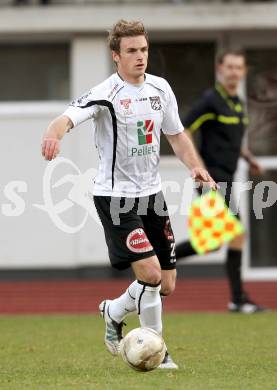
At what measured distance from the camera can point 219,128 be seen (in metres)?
12.3

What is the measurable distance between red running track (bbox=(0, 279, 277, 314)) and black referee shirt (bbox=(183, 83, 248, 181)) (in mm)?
1853

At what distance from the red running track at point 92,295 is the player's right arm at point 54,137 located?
246 inches

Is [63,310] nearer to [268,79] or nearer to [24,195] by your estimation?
[24,195]

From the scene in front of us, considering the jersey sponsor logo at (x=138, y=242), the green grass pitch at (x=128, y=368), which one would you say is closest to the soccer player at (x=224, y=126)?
the green grass pitch at (x=128, y=368)

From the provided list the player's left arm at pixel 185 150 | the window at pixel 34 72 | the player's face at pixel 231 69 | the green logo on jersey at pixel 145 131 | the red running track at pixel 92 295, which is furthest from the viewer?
the window at pixel 34 72

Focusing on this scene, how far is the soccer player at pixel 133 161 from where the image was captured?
7.79 m

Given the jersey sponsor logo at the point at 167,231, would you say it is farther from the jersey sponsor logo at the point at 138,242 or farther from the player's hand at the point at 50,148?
the player's hand at the point at 50,148

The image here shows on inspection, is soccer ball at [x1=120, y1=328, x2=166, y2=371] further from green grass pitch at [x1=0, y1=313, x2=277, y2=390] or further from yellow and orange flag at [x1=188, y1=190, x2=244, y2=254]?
yellow and orange flag at [x1=188, y1=190, x2=244, y2=254]

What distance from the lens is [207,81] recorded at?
16.0 m

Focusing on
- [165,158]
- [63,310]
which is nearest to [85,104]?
[63,310]

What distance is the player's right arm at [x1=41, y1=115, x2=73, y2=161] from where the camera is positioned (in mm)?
7047

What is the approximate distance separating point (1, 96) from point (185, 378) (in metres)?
9.48

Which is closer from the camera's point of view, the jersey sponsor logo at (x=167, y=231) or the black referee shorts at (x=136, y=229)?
the black referee shorts at (x=136, y=229)

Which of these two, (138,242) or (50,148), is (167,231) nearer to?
(138,242)
